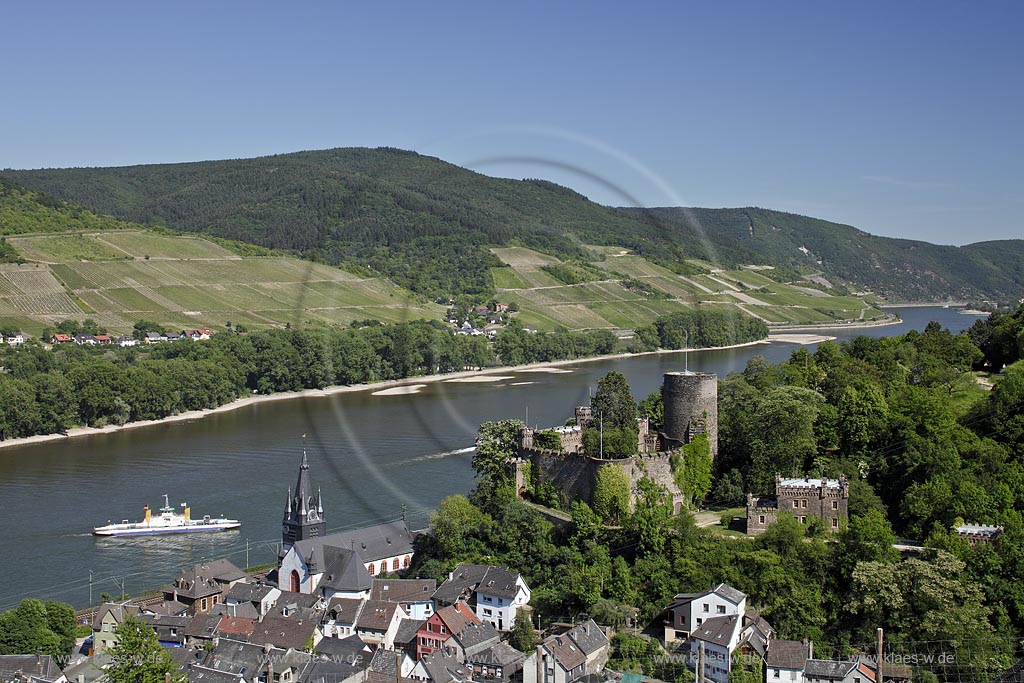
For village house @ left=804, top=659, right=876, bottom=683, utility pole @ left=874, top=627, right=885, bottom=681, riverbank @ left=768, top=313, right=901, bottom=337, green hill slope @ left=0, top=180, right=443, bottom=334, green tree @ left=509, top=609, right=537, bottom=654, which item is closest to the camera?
utility pole @ left=874, top=627, right=885, bottom=681

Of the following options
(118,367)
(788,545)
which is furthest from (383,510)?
(118,367)

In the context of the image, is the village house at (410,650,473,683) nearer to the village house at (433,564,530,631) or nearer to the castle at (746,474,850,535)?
the village house at (433,564,530,631)

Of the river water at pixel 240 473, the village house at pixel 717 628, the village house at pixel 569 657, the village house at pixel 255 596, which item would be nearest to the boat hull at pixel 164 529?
the river water at pixel 240 473

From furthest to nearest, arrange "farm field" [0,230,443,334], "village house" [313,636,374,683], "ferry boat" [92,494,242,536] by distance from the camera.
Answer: "farm field" [0,230,443,334]
"ferry boat" [92,494,242,536]
"village house" [313,636,374,683]

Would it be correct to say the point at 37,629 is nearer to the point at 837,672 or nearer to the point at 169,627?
the point at 169,627

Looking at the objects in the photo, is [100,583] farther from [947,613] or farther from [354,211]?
[354,211]

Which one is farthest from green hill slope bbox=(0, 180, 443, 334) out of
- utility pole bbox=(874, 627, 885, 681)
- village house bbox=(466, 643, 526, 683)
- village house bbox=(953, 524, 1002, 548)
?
utility pole bbox=(874, 627, 885, 681)
